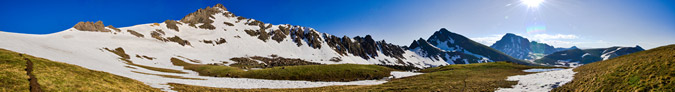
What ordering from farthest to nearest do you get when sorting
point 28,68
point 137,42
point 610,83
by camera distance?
1. point 137,42
2. point 28,68
3. point 610,83

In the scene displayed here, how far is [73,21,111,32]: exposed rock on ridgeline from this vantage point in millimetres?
128500

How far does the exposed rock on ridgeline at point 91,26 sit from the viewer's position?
12850 cm

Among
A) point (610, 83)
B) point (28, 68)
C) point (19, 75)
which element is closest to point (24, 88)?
point (19, 75)

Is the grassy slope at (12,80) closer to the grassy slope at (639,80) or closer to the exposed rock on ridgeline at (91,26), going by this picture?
the grassy slope at (639,80)

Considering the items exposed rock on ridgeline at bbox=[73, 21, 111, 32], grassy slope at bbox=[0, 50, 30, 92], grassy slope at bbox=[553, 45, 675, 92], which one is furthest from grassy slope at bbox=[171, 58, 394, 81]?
exposed rock on ridgeline at bbox=[73, 21, 111, 32]

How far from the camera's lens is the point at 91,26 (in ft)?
438

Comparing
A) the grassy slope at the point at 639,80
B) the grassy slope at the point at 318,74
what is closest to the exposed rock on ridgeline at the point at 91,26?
the grassy slope at the point at 318,74

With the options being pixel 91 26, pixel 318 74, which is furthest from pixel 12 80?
pixel 91 26

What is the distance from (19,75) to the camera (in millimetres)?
19156

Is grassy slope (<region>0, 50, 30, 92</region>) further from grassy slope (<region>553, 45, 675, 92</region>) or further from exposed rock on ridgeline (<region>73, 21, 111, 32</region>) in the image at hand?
exposed rock on ridgeline (<region>73, 21, 111, 32</region>)

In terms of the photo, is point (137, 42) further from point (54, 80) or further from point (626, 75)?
point (626, 75)

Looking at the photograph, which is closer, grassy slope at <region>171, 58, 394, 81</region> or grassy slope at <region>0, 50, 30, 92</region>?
grassy slope at <region>0, 50, 30, 92</region>

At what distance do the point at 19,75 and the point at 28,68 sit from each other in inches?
195

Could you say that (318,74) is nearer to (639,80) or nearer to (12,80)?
(12,80)
